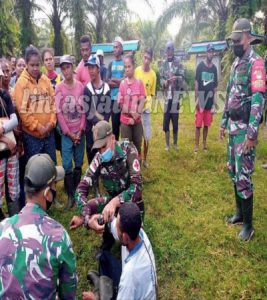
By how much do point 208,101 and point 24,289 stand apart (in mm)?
5249

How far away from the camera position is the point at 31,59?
3.89m

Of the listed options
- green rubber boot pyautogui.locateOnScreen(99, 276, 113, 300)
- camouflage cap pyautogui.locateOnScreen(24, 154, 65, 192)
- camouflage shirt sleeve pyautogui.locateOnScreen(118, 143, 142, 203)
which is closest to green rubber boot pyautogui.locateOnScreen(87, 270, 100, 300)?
green rubber boot pyautogui.locateOnScreen(99, 276, 113, 300)

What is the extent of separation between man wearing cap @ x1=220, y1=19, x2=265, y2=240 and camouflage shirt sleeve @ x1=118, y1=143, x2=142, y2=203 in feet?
3.57

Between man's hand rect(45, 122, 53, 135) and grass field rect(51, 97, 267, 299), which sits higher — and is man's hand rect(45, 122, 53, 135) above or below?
above

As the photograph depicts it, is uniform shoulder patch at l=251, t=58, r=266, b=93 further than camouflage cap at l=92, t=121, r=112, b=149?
Yes

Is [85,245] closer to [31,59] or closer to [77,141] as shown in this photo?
[77,141]

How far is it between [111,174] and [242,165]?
135 cm

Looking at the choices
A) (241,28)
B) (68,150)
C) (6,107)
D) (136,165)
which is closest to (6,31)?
(68,150)

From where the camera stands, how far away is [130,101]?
5.24 m

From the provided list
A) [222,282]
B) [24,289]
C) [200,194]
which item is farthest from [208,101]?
[24,289]

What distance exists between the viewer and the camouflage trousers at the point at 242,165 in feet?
11.5

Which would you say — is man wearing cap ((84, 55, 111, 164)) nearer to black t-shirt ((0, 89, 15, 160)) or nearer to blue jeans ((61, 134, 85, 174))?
blue jeans ((61, 134, 85, 174))

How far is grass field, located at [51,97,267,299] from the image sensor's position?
122 inches

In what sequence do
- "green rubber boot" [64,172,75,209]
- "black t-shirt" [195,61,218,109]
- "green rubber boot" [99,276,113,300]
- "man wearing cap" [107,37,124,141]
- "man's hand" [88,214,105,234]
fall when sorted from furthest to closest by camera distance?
"black t-shirt" [195,61,218,109], "man wearing cap" [107,37,124,141], "green rubber boot" [64,172,75,209], "man's hand" [88,214,105,234], "green rubber boot" [99,276,113,300]
